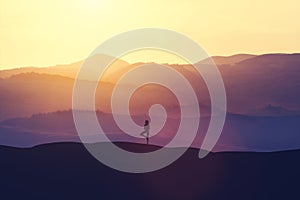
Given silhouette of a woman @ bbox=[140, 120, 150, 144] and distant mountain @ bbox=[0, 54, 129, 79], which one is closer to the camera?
silhouette of a woman @ bbox=[140, 120, 150, 144]

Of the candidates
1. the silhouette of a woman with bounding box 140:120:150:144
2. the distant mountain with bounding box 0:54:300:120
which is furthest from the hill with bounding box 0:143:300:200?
the distant mountain with bounding box 0:54:300:120

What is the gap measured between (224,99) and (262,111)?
1.27 metres

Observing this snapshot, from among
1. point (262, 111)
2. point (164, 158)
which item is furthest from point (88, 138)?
point (262, 111)

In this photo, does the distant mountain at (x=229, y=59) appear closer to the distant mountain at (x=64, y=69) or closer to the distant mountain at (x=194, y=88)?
the distant mountain at (x=194, y=88)

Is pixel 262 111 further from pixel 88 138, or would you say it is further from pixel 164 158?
pixel 88 138

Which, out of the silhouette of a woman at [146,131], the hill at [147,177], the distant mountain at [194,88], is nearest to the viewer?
the hill at [147,177]

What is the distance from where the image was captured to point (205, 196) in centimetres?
1306

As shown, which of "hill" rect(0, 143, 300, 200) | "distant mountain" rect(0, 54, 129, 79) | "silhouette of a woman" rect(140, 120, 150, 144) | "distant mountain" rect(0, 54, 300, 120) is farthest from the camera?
"distant mountain" rect(0, 54, 300, 120)

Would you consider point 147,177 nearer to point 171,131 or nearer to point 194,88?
point 171,131

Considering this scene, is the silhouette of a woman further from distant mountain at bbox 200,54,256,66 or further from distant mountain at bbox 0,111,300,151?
distant mountain at bbox 200,54,256,66

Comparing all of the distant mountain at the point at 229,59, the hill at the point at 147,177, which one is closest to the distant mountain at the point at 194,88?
the distant mountain at the point at 229,59

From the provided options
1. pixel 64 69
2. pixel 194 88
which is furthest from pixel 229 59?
pixel 64 69

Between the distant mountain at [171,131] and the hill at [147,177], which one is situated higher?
the distant mountain at [171,131]

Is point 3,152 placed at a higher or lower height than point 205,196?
higher
